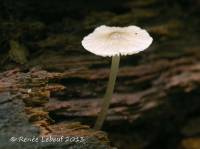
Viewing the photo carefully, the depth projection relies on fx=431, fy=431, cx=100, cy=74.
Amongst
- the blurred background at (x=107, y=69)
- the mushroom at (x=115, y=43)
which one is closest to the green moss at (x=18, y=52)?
the blurred background at (x=107, y=69)

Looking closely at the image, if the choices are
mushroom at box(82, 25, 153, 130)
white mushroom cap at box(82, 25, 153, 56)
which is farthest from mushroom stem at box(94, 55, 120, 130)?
white mushroom cap at box(82, 25, 153, 56)

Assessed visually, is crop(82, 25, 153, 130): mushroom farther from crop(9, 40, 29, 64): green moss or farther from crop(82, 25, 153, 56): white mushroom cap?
crop(9, 40, 29, 64): green moss

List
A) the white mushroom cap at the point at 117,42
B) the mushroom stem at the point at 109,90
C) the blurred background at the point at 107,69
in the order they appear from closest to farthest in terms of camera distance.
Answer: the white mushroom cap at the point at 117,42 < the mushroom stem at the point at 109,90 < the blurred background at the point at 107,69

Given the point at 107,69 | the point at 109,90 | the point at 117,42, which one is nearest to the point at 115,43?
the point at 117,42

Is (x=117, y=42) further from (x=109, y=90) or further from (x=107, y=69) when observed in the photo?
(x=107, y=69)

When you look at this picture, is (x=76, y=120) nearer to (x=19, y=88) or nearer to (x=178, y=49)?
(x=19, y=88)

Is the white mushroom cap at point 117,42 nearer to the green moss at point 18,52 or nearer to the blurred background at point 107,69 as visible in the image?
the blurred background at point 107,69
